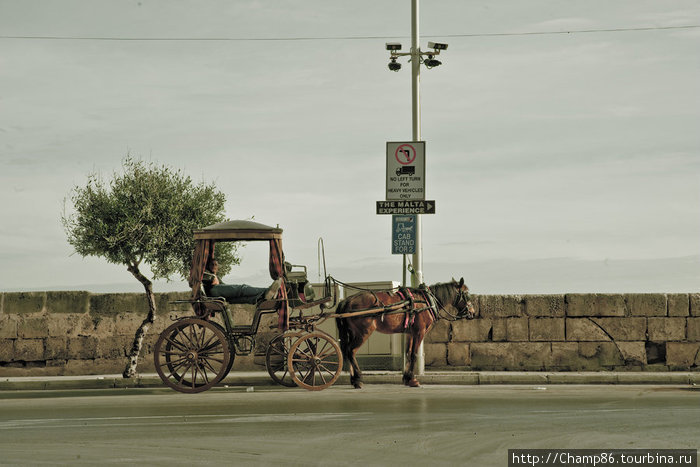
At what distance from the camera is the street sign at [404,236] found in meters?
17.0

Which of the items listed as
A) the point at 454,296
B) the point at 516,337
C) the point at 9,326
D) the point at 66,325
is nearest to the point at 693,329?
→ the point at 516,337

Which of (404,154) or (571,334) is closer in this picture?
(404,154)

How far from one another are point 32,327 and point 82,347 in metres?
1.12

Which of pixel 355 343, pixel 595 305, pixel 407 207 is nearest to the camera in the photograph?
pixel 355 343

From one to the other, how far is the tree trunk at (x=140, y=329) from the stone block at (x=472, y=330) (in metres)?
6.15

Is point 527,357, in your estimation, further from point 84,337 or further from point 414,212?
point 84,337

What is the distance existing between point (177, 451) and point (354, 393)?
597 centimetres

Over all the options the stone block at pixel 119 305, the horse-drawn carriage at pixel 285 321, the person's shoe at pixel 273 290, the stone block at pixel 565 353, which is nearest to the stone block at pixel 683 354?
the stone block at pixel 565 353

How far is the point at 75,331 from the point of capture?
1870cm

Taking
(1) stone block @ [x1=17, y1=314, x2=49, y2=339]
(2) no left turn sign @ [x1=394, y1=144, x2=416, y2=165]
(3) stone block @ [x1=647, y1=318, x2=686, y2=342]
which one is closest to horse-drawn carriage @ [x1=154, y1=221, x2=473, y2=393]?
(2) no left turn sign @ [x1=394, y1=144, x2=416, y2=165]

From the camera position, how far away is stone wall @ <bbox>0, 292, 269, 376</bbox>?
18641mm

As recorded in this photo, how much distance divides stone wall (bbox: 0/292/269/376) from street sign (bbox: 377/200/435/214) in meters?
3.99

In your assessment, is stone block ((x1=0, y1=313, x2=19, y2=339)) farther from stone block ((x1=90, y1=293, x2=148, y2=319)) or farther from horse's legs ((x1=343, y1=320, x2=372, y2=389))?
horse's legs ((x1=343, y1=320, x2=372, y2=389))

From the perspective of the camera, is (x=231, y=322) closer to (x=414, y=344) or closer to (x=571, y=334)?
(x=414, y=344)
